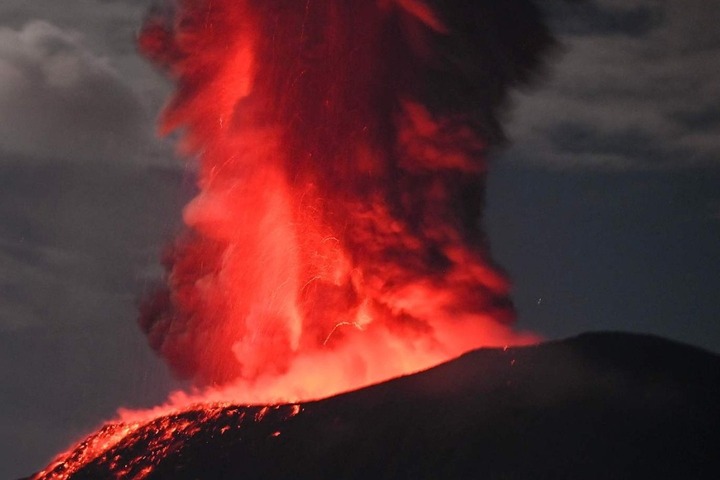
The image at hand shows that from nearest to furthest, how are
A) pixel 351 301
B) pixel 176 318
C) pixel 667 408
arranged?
pixel 667 408, pixel 351 301, pixel 176 318

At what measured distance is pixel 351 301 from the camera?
4594cm

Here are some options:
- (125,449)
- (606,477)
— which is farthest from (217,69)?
(606,477)

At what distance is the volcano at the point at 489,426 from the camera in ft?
103

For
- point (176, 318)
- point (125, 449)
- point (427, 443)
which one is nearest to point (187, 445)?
point (125, 449)

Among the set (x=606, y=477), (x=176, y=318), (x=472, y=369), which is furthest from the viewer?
(x=176, y=318)

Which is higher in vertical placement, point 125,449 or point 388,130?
point 388,130

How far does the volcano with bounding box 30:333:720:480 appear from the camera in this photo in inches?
1232

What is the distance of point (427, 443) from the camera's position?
34.1m

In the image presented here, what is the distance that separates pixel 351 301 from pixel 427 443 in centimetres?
1237

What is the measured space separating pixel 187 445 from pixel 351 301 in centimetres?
938

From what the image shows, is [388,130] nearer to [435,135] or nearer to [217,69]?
[435,135]

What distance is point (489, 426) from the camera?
33531 mm

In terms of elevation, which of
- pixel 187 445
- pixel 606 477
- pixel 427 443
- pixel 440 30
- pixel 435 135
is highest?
pixel 440 30

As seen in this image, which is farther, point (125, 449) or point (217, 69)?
point (217, 69)
